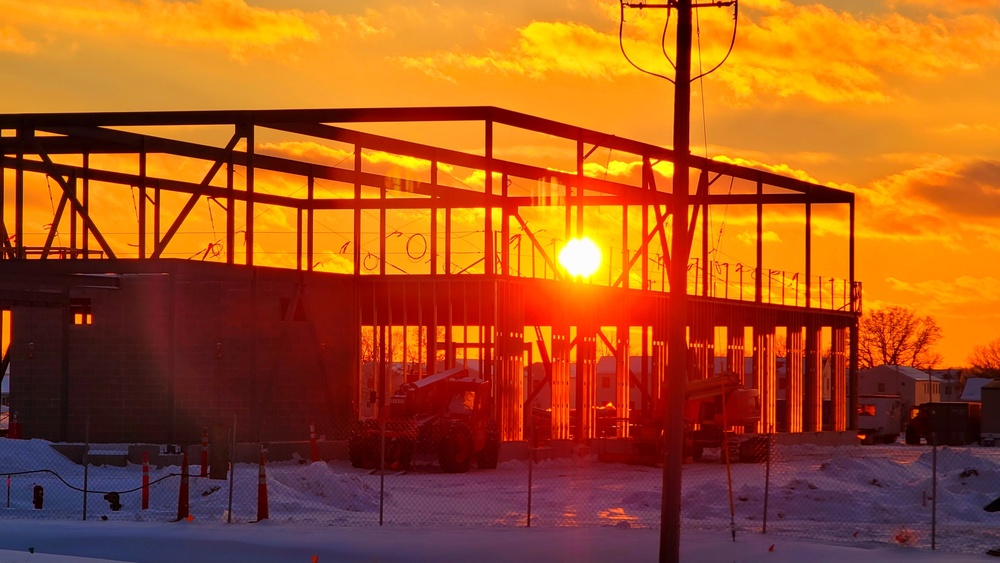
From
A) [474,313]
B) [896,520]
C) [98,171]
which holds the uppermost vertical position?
[98,171]

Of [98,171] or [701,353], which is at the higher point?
[98,171]

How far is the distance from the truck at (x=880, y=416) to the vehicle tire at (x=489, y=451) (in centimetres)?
4625

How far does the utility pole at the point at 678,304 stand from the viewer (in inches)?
738

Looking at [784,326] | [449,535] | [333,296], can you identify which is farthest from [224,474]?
[784,326]

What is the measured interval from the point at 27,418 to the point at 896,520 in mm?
27096

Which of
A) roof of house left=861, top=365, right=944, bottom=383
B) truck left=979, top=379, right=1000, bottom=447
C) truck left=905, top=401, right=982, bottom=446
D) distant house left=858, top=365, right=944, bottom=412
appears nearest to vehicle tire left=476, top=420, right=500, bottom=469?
truck left=905, top=401, right=982, bottom=446

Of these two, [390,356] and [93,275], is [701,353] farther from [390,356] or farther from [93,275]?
[93,275]

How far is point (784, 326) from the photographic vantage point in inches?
2724

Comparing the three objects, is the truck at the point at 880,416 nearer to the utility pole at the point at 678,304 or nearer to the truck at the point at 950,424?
the truck at the point at 950,424

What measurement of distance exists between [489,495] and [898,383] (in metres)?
97.3

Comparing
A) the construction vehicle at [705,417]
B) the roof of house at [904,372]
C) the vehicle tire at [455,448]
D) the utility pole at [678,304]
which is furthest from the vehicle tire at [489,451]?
the roof of house at [904,372]

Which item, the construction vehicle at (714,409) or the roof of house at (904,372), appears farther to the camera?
the roof of house at (904,372)

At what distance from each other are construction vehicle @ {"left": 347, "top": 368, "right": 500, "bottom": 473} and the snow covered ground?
0.72m

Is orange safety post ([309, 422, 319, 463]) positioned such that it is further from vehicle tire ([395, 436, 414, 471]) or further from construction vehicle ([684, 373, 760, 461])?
construction vehicle ([684, 373, 760, 461])
